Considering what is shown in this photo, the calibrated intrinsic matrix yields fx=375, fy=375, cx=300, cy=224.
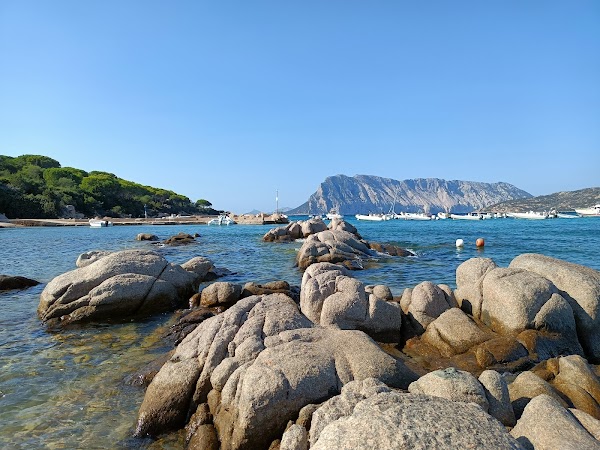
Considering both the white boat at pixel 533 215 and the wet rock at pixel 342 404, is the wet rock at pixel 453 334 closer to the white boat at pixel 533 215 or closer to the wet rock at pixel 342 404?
the wet rock at pixel 342 404

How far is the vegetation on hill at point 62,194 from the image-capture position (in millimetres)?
86688

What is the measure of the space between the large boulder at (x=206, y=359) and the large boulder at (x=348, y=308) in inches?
59.9

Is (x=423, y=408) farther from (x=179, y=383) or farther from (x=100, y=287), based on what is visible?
(x=100, y=287)

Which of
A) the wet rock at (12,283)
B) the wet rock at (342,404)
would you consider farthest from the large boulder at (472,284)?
the wet rock at (12,283)

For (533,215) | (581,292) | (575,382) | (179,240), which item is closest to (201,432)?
(575,382)

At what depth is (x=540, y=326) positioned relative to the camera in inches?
383

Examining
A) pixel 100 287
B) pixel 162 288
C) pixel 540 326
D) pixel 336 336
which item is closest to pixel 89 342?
pixel 100 287

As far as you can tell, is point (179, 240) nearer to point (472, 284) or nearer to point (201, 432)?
point (472, 284)

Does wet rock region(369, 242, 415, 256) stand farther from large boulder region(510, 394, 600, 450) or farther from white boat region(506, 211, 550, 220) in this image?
white boat region(506, 211, 550, 220)

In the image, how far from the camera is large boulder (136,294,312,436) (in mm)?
6832

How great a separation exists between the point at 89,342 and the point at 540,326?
12604 millimetres

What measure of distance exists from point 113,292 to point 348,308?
28.5 feet

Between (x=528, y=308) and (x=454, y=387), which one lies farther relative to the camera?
(x=528, y=308)

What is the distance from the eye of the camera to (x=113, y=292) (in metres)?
13.5
